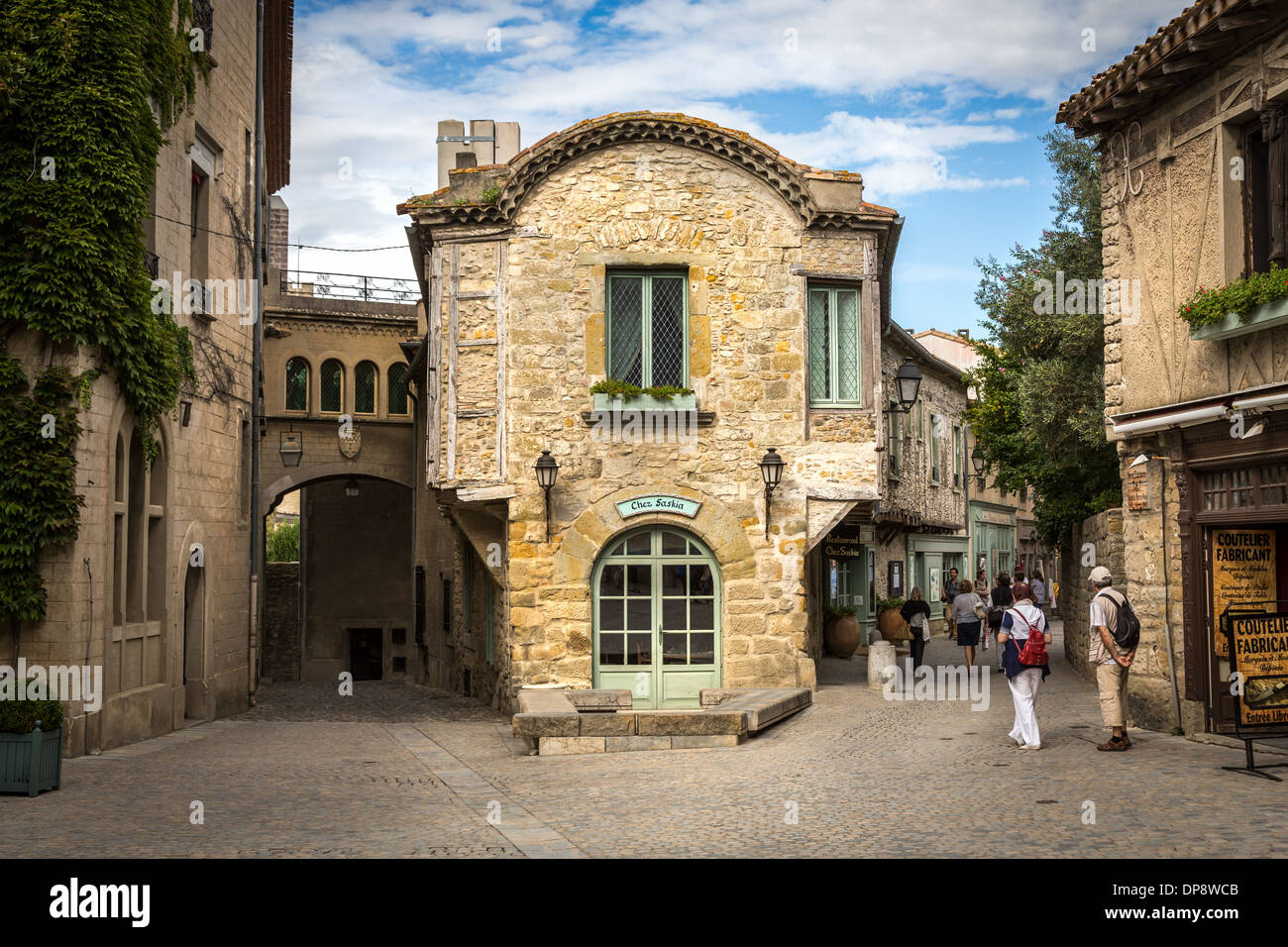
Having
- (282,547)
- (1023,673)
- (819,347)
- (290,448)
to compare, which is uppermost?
(819,347)

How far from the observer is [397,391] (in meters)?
27.9

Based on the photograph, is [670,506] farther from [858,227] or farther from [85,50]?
[85,50]

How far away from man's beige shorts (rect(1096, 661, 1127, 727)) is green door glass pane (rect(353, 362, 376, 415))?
19327mm

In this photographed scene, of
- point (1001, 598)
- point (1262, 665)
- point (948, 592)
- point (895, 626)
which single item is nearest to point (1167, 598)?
point (1262, 665)

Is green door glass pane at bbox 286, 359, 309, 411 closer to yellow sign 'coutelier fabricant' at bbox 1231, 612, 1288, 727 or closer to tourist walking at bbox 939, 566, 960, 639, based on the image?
tourist walking at bbox 939, 566, 960, 639

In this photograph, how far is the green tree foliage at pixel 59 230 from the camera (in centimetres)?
1207

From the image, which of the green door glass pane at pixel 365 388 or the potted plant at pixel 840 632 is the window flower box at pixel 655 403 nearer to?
the potted plant at pixel 840 632

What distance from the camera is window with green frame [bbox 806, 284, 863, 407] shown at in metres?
16.9

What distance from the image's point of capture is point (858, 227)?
55.3ft

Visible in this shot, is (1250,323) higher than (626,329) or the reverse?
the reverse

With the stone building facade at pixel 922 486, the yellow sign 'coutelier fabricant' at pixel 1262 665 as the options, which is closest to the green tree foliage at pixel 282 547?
the stone building facade at pixel 922 486

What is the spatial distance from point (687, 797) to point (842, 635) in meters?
14.4

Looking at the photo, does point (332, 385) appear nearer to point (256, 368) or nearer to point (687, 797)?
point (256, 368)

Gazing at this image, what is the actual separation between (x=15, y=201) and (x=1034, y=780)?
10813 millimetres
